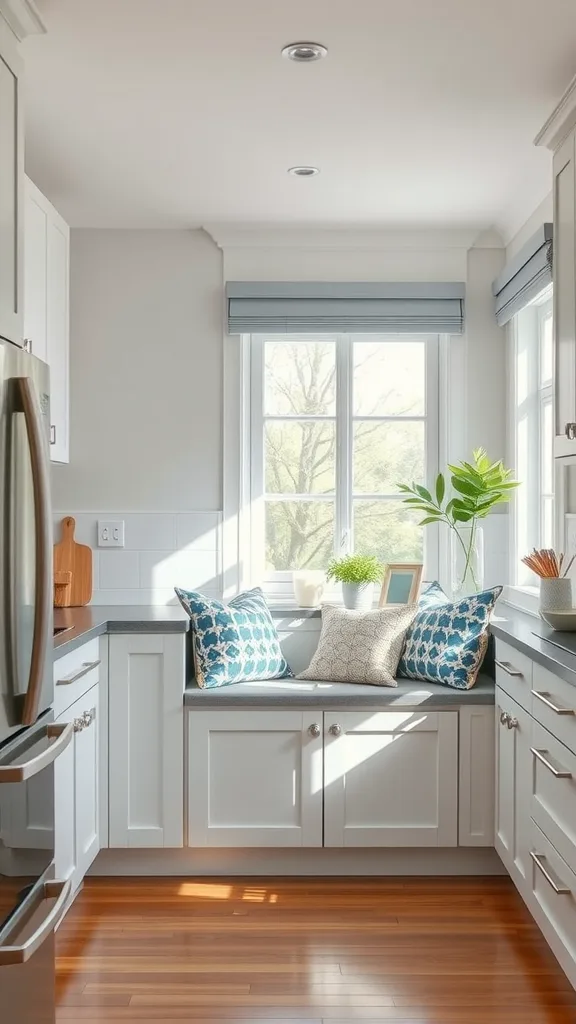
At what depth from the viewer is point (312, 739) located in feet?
11.1

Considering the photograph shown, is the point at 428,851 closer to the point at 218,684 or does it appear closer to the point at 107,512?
the point at 218,684

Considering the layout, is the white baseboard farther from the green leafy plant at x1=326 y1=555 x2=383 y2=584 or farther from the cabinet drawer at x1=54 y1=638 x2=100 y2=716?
the green leafy plant at x1=326 y1=555 x2=383 y2=584

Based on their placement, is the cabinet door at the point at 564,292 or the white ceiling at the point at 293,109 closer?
the white ceiling at the point at 293,109

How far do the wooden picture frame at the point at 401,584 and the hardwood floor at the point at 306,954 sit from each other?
1.12 metres

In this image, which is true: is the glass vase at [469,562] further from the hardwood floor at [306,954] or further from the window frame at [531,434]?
the hardwood floor at [306,954]

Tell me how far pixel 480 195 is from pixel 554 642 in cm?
190

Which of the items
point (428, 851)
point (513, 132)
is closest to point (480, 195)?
point (513, 132)

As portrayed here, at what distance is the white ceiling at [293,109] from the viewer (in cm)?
243

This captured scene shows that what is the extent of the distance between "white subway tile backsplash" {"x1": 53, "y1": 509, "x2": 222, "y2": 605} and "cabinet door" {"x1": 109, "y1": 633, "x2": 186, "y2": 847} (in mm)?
721

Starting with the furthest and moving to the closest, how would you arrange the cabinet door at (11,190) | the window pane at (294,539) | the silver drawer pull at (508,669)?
the window pane at (294,539), the silver drawer pull at (508,669), the cabinet door at (11,190)

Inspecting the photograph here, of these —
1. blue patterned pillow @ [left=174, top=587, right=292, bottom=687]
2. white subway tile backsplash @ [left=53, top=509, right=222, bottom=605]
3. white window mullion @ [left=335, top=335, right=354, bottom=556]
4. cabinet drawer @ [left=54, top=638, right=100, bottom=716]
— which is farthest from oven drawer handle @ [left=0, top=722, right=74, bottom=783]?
white window mullion @ [left=335, top=335, right=354, bottom=556]

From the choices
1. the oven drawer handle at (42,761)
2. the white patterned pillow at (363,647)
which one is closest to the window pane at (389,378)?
the white patterned pillow at (363,647)

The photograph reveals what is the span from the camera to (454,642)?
11.4 feet

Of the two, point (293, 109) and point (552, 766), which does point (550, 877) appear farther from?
point (293, 109)
